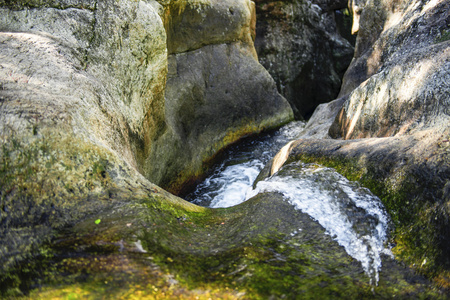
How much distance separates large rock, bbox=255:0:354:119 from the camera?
46.6 feet

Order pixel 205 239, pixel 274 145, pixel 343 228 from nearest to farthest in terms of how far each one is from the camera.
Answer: pixel 205 239
pixel 343 228
pixel 274 145

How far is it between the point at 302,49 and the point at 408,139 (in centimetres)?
1236

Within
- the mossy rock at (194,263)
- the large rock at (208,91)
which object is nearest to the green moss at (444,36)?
the mossy rock at (194,263)

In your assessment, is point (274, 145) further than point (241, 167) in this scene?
Yes

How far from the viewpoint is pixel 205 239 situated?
2559 millimetres

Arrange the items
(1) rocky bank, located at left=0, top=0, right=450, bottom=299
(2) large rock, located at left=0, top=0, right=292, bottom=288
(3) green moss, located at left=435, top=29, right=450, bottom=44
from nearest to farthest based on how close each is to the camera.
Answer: (1) rocky bank, located at left=0, top=0, right=450, bottom=299, (2) large rock, located at left=0, top=0, right=292, bottom=288, (3) green moss, located at left=435, top=29, right=450, bottom=44

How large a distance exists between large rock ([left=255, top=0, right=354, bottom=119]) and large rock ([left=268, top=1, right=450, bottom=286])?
23.1 ft

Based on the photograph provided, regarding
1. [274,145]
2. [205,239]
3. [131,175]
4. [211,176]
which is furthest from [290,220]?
[274,145]

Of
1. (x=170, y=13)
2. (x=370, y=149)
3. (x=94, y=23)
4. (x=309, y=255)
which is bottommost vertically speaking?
(x=309, y=255)

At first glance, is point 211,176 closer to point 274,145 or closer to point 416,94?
point 274,145

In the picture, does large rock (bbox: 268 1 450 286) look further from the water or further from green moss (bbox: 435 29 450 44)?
the water

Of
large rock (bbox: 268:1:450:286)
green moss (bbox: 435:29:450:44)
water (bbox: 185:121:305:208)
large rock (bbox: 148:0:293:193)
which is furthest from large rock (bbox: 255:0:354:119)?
green moss (bbox: 435:29:450:44)

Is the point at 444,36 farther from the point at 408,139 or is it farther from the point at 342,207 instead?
the point at 342,207

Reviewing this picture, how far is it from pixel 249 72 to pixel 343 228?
308 inches
